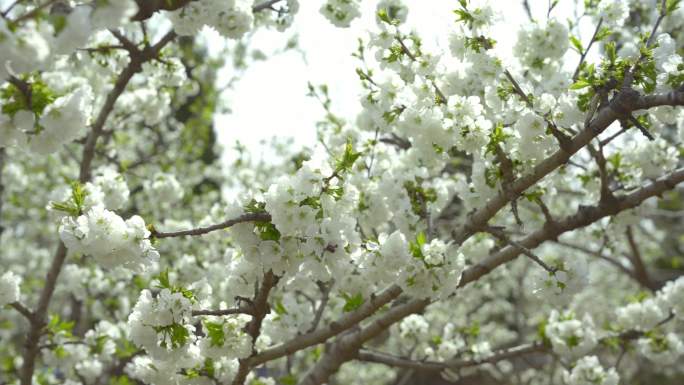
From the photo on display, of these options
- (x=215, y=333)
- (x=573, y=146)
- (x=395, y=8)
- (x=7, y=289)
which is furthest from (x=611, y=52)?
(x=7, y=289)

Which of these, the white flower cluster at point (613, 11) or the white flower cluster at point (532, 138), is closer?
the white flower cluster at point (532, 138)

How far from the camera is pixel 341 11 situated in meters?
3.54

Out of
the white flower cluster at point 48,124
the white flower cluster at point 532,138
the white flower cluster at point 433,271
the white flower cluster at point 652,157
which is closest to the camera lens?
the white flower cluster at point 48,124

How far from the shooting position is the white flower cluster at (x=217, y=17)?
296 centimetres

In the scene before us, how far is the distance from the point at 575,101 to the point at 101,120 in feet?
9.77

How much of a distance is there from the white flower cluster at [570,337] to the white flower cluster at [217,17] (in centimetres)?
276

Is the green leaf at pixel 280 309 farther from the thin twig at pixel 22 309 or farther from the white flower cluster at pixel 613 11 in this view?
the white flower cluster at pixel 613 11

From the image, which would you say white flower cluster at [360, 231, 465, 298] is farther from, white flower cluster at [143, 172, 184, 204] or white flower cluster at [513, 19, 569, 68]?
white flower cluster at [143, 172, 184, 204]

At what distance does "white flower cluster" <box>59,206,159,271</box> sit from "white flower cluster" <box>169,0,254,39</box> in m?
1.26

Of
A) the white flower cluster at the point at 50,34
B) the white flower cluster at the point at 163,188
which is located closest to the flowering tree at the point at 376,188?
the white flower cluster at the point at 50,34

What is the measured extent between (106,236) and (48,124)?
A: 0.47 m

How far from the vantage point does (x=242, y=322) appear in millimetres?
2814

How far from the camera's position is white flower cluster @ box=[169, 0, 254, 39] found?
9.73ft

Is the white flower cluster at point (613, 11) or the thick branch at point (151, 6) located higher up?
the white flower cluster at point (613, 11)
